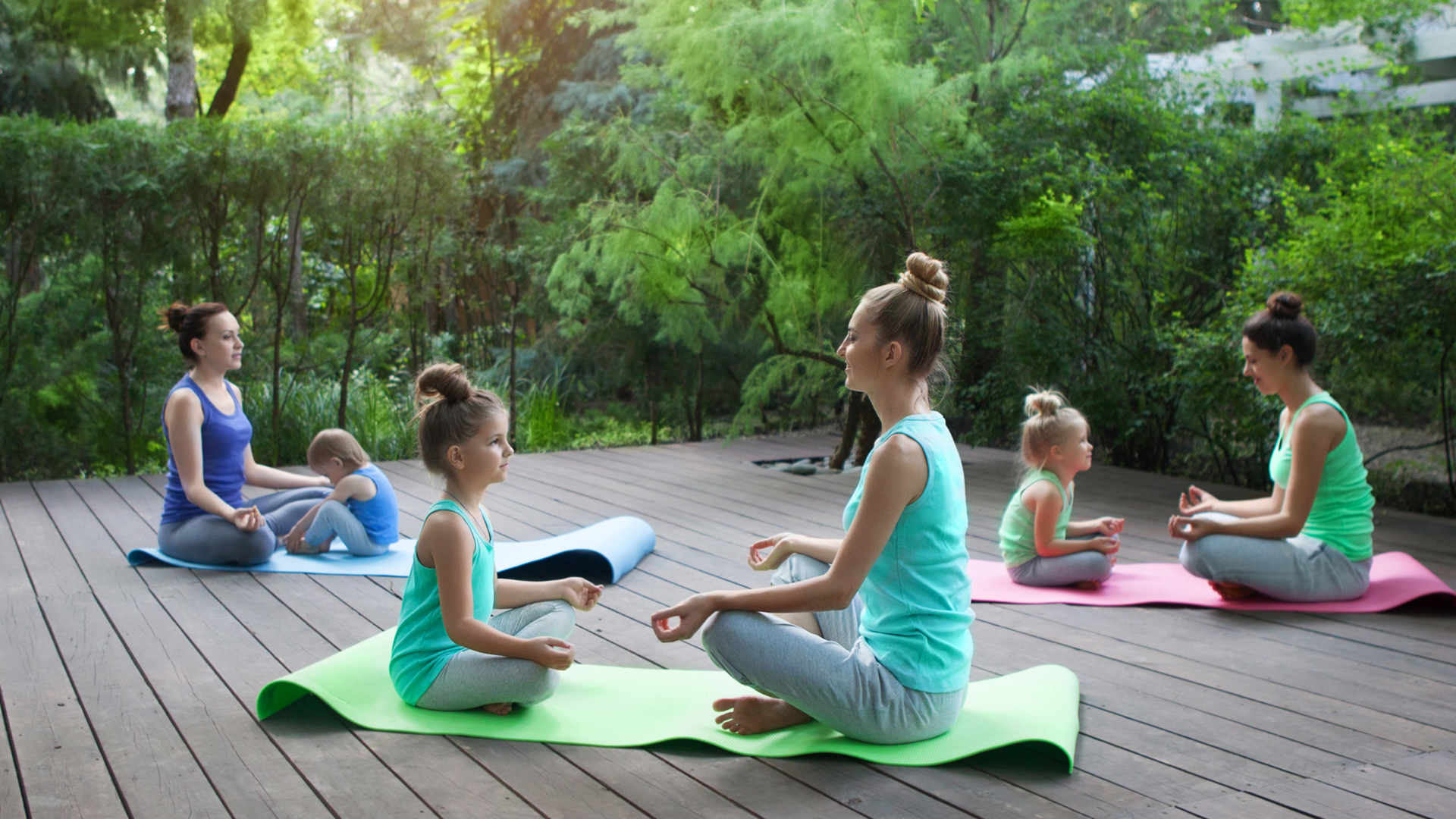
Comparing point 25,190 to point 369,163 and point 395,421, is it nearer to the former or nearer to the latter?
point 369,163

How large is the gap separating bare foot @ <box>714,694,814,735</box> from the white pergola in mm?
5723

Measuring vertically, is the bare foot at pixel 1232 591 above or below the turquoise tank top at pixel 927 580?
below

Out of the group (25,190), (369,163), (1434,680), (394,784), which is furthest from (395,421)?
(1434,680)

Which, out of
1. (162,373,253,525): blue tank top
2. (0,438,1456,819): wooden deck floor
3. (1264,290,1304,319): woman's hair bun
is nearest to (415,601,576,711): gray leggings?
(0,438,1456,819): wooden deck floor

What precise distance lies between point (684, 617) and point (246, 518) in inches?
92.2

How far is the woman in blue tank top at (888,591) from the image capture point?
2152 mm

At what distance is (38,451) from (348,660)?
4594 mm

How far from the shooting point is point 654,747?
7.84 feet

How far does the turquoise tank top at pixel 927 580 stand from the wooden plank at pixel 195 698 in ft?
3.75

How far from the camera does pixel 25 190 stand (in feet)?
19.4

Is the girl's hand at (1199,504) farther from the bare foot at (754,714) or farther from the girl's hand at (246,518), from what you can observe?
the girl's hand at (246,518)

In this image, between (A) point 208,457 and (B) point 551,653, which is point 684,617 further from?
(A) point 208,457

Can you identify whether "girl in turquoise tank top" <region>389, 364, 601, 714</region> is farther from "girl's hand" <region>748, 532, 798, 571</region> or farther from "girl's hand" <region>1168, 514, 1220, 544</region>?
"girl's hand" <region>1168, 514, 1220, 544</region>

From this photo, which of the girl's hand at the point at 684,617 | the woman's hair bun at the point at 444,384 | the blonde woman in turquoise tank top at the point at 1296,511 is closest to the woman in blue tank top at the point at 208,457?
the woman's hair bun at the point at 444,384
